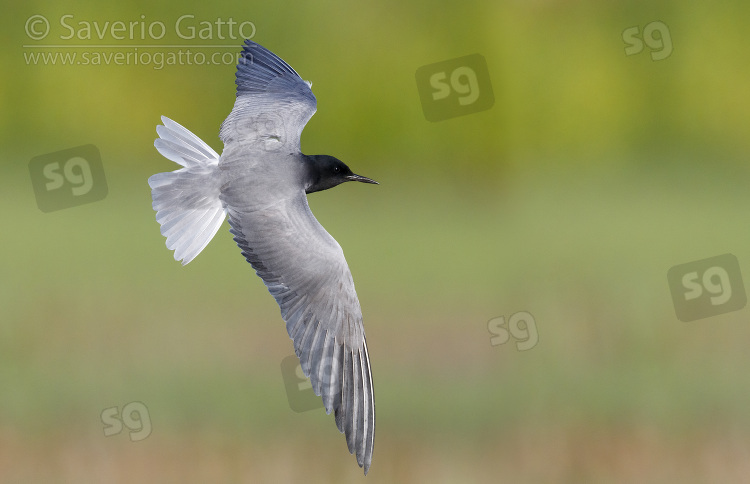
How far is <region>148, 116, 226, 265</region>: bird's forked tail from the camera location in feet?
8.20

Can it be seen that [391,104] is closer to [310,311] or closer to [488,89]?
[488,89]

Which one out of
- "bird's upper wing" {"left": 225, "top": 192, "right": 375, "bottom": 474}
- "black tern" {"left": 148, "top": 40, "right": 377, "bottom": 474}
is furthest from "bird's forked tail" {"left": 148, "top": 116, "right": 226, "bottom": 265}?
"bird's upper wing" {"left": 225, "top": 192, "right": 375, "bottom": 474}

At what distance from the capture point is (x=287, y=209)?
2416mm

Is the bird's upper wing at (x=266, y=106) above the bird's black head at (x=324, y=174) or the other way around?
above

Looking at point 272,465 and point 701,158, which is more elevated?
point 701,158

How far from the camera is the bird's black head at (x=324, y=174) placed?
2.50m

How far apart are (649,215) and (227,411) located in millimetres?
3781

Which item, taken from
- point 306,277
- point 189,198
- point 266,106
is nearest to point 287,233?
point 306,277

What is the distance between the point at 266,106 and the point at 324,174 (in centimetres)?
33

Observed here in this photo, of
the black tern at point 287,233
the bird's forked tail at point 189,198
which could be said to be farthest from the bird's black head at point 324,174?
the bird's forked tail at point 189,198

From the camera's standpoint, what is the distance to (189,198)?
8.20 ft

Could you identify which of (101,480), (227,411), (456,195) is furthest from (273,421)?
(456,195)

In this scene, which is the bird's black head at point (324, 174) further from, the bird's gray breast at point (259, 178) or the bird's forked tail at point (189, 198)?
the bird's forked tail at point (189, 198)

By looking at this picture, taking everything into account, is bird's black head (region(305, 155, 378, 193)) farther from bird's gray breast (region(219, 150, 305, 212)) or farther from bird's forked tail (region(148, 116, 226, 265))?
bird's forked tail (region(148, 116, 226, 265))
